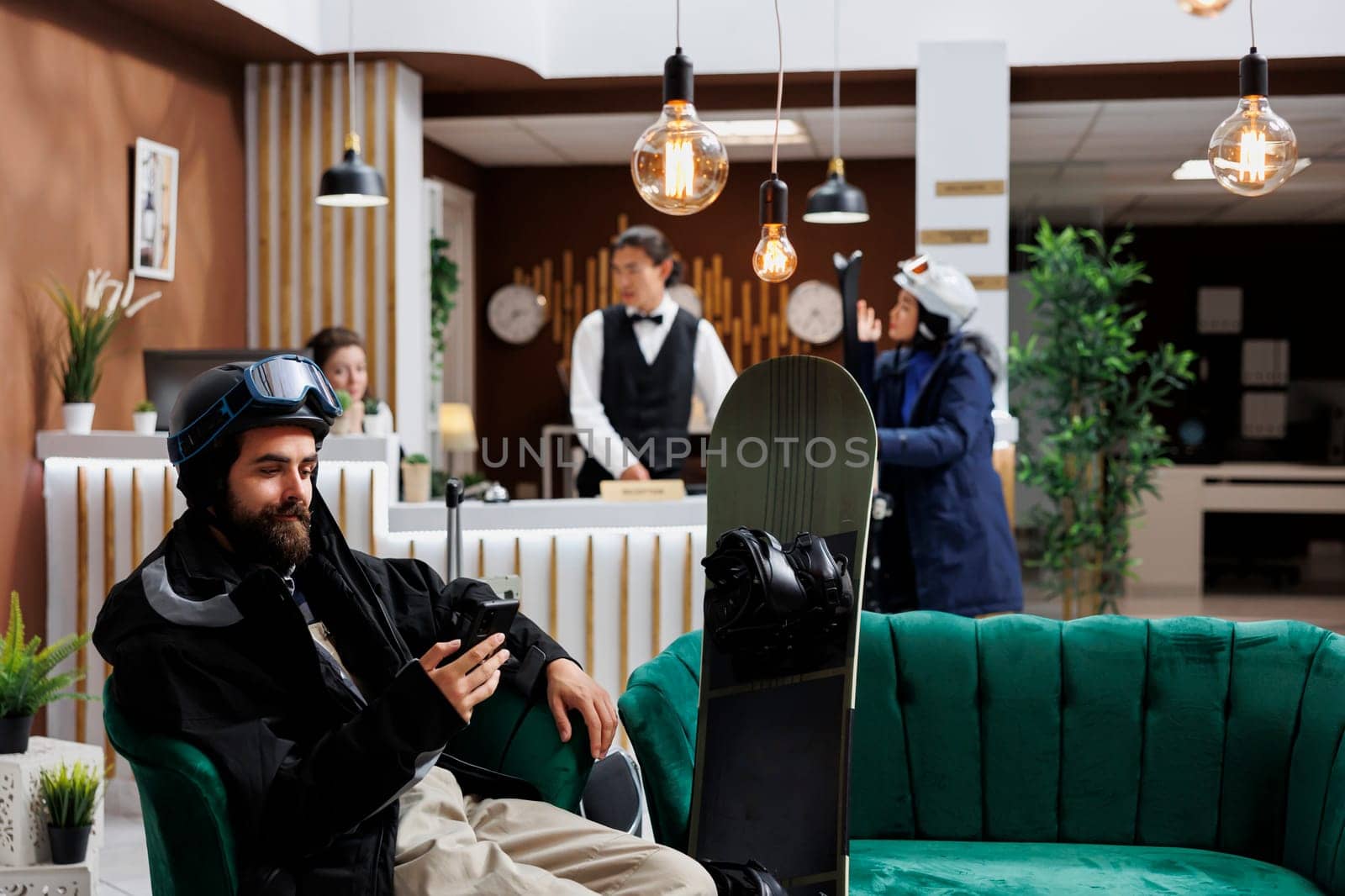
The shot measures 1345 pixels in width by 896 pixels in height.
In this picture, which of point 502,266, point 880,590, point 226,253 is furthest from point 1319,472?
point 226,253

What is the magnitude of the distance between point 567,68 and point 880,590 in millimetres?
3591

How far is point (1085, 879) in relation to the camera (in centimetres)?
235

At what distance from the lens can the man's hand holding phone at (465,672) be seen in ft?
5.64

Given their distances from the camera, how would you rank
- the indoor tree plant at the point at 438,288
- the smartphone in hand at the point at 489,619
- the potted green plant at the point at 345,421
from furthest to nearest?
the indoor tree plant at the point at 438,288
the potted green plant at the point at 345,421
the smartphone in hand at the point at 489,619

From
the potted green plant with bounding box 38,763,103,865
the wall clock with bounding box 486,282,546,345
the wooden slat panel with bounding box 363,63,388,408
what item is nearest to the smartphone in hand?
the potted green plant with bounding box 38,763,103,865

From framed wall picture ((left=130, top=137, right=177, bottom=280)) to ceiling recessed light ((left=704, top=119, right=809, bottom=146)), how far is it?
2.86 meters

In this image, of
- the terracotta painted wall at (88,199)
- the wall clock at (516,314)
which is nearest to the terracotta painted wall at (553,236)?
the wall clock at (516,314)

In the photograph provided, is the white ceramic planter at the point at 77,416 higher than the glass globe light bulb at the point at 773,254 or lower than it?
lower

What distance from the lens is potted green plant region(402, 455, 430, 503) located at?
4.12 m

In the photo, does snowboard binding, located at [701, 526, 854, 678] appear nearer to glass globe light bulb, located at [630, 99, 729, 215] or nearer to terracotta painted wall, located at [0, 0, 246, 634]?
glass globe light bulb, located at [630, 99, 729, 215]

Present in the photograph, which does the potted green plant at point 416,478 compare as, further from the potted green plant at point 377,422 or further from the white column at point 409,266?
the white column at point 409,266

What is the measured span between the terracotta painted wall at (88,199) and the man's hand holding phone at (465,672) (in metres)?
3.12

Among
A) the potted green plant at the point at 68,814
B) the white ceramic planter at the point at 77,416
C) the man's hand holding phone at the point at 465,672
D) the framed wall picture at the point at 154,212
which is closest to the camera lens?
the man's hand holding phone at the point at 465,672

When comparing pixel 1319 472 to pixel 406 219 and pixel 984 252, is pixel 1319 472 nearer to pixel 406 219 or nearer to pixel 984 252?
pixel 984 252
